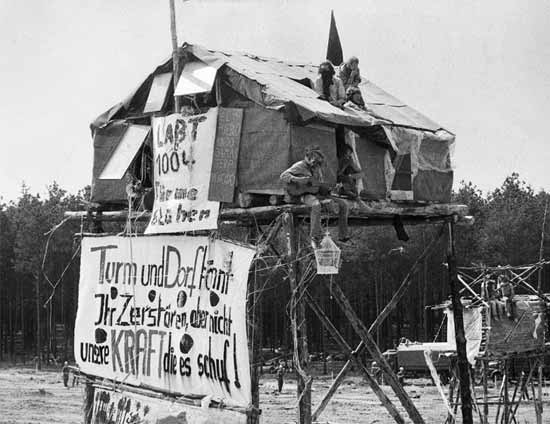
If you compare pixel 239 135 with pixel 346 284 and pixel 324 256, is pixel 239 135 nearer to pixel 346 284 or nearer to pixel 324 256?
pixel 324 256

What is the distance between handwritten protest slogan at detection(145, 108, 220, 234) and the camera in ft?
49.8

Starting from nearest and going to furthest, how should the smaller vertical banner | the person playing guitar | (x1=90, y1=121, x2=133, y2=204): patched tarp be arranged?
the person playing guitar, the smaller vertical banner, (x1=90, y1=121, x2=133, y2=204): patched tarp

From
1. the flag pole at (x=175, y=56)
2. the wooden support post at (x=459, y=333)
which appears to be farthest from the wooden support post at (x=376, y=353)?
the flag pole at (x=175, y=56)

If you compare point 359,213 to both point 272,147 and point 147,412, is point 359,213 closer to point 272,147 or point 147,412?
point 272,147

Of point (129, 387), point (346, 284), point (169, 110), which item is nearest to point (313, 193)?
point (169, 110)

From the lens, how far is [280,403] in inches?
1300

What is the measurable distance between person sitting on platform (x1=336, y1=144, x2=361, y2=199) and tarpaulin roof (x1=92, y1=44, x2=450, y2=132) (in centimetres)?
52

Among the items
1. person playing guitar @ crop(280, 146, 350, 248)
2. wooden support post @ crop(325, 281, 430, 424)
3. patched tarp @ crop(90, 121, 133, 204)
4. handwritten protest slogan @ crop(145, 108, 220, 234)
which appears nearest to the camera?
person playing guitar @ crop(280, 146, 350, 248)

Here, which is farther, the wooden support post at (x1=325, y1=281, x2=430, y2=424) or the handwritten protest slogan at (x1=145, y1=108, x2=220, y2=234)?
the wooden support post at (x1=325, y1=281, x2=430, y2=424)

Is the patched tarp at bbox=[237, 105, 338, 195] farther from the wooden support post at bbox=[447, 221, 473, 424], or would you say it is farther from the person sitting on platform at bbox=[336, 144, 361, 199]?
the wooden support post at bbox=[447, 221, 473, 424]

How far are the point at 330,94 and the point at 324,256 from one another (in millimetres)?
3173

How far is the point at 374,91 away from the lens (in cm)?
1883

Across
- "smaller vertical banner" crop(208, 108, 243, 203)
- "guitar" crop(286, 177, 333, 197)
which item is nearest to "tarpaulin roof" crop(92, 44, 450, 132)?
"smaller vertical banner" crop(208, 108, 243, 203)

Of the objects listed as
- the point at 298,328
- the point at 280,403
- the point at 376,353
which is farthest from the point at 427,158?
the point at 280,403
